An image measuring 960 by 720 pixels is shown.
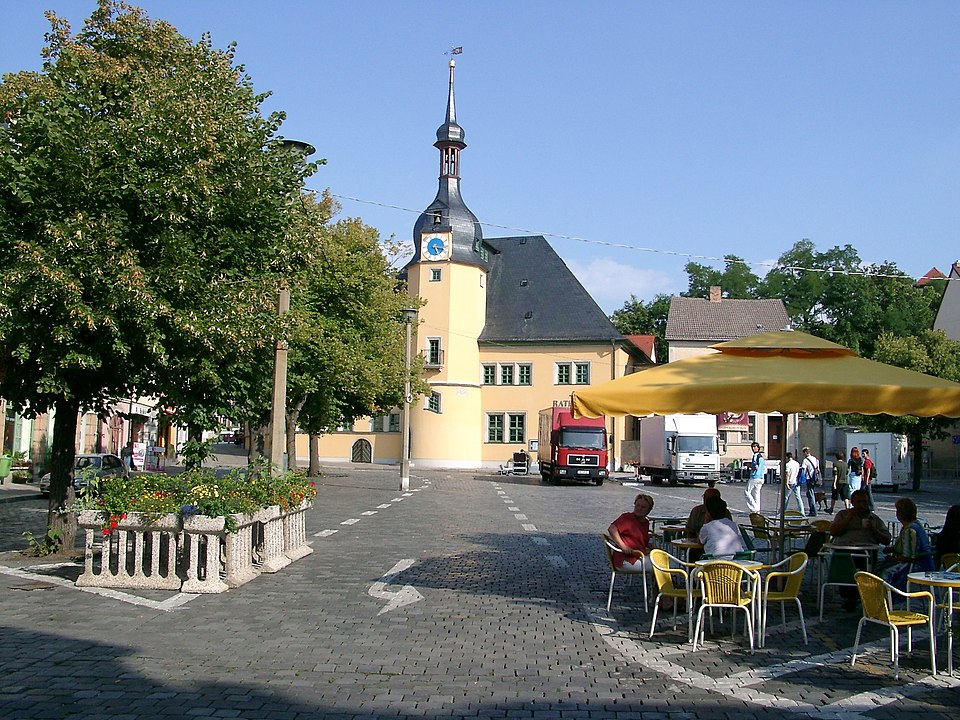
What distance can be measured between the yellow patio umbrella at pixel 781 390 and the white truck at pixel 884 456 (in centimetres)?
3797

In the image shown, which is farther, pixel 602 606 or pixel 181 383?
pixel 181 383

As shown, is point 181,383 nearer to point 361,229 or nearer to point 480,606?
point 480,606

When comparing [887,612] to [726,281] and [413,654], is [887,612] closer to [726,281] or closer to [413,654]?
[413,654]

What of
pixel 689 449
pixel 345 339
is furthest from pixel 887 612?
pixel 689 449

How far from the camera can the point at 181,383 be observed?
46.6 feet

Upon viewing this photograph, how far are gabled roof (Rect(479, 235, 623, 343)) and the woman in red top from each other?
51.5 m

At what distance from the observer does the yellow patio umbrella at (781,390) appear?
9445 millimetres

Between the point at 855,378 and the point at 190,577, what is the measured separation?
7.48 metres

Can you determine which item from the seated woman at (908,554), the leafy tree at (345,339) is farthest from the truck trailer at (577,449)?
the seated woman at (908,554)

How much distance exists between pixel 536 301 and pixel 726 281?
94.9 ft

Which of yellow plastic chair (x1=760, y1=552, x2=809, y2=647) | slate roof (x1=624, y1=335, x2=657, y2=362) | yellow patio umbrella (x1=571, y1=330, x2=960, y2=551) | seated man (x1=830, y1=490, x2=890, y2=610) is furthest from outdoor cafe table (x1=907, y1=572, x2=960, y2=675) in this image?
slate roof (x1=624, y1=335, x2=657, y2=362)

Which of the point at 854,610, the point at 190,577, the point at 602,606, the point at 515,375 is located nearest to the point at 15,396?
the point at 190,577

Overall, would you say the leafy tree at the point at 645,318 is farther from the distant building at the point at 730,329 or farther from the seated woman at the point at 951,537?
the seated woman at the point at 951,537

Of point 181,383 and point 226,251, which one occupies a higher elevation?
point 226,251
